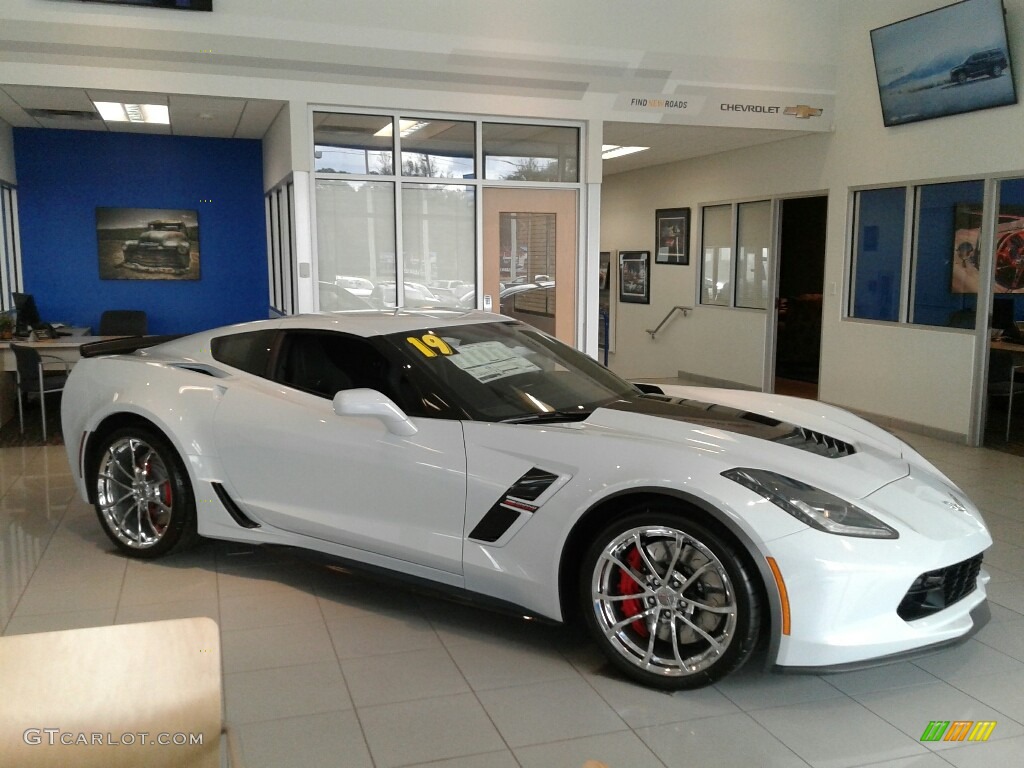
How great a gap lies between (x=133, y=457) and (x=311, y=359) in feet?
3.75

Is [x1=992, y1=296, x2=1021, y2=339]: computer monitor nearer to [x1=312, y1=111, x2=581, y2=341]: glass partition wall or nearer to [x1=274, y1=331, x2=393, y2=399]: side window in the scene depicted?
[x1=312, y1=111, x2=581, y2=341]: glass partition wall

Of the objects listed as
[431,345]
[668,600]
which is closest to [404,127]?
[431,345]

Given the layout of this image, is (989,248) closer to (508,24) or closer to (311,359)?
(508,24)

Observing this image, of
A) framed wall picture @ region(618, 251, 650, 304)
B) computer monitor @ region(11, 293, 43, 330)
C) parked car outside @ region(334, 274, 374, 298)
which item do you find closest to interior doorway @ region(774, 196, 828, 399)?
framed wall picture @ region(618, 251, 650, 304)

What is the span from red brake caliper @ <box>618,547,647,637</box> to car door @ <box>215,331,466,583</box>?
623 millimetres

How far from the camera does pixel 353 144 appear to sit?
771 cm

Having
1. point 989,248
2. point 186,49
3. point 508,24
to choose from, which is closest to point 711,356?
point 989,248

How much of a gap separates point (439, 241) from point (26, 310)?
426 cm

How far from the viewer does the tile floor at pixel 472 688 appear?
2.62 meters

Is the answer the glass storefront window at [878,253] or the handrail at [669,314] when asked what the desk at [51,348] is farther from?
the glass storefront window at [878,253]

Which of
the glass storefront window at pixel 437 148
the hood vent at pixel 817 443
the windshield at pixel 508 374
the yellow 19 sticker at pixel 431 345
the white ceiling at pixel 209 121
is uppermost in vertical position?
the white ceiling at pixel 209 121

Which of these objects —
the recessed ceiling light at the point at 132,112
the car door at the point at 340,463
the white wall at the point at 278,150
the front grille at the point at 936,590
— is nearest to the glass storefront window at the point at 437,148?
the white wall at the point at 278,150

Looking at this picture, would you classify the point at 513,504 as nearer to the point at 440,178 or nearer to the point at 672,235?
the point at 440,178

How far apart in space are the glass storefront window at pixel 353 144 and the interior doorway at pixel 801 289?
22.3ft
